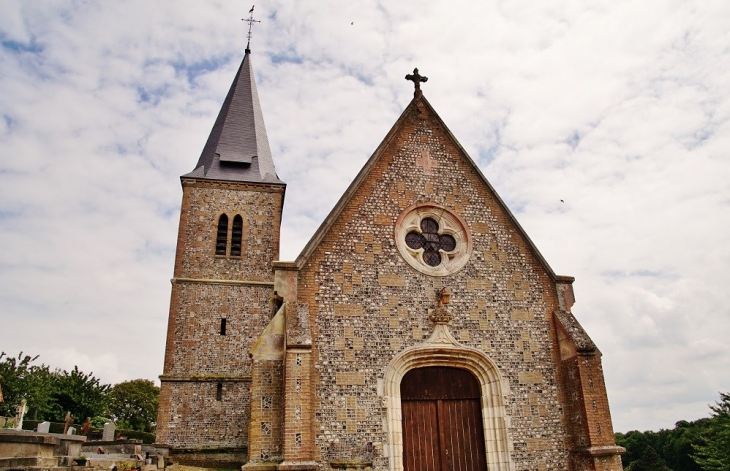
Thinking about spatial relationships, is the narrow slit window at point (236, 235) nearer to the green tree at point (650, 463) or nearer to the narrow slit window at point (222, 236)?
the narrow slit window at point (222, 236)

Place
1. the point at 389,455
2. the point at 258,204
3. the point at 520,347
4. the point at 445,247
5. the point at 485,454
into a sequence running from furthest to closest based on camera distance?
the point at 258,204
the point at 445,247
the point at 520,347
the point at 485,454
the point at 389,455

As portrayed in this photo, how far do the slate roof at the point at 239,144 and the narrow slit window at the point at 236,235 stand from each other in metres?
2.19

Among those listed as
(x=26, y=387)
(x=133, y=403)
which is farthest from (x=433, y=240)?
(x=133, y=403)

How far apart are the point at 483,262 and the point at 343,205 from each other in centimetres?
395

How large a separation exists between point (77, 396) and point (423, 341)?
34999 millimetres

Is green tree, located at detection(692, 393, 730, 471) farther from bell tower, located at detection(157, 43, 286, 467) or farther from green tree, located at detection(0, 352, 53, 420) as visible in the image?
green tree, located at detection(0, 352, 53, 420)

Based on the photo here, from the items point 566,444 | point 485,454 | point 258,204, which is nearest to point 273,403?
point 485,454

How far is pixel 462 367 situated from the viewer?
12.7 meters

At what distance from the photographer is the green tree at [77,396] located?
37719mm

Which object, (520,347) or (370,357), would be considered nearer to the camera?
(370,357)

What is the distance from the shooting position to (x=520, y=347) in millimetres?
12992

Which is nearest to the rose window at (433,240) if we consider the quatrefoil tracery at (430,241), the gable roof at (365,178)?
the quatrefoil tracery at (430,241)

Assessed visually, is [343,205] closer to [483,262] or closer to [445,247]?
[445,247]

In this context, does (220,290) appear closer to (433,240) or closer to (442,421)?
(433,240)
